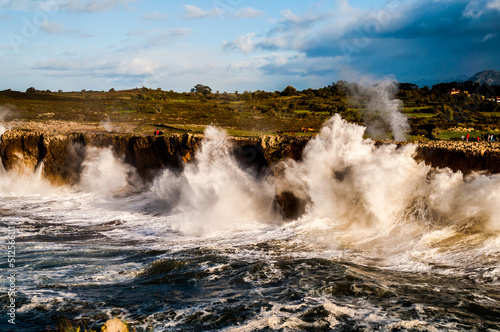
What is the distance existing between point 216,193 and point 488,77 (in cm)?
2099

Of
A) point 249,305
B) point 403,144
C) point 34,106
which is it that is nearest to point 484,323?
point 249,305

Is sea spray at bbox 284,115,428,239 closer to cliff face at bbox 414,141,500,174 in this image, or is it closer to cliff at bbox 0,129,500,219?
cliff face at bbox 414,141,500,174

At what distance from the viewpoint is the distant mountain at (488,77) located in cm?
2826

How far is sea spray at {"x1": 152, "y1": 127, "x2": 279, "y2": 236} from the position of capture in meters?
18.3

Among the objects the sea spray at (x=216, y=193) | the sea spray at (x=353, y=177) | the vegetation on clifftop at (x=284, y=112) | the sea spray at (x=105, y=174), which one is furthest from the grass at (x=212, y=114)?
the sea spray at (x=353, y=177)

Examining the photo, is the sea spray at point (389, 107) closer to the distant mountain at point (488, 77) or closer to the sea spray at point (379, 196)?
the sea spray at point (379, 196)

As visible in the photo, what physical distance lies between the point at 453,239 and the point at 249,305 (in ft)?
23.1

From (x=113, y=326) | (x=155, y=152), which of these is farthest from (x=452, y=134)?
(x=113, y=326)

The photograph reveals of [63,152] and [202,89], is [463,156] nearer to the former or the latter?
[63,152]

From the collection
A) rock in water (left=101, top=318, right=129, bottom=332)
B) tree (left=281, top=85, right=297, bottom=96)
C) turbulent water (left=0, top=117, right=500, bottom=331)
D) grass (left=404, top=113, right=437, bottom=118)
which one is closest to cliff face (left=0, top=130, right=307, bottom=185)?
turbulent water (left=0, top=117, right=500, bottom=331)

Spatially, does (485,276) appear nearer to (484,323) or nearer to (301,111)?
(484,323)

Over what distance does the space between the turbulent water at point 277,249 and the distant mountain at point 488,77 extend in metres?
15.6

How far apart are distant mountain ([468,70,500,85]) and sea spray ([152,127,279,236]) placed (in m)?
17.7

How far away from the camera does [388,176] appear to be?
16.1 metres
